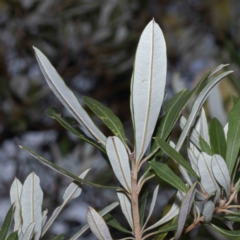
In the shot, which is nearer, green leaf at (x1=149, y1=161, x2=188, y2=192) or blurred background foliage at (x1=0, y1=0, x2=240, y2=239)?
green leaf at (x1=149, y1=161, x2=188, y2=192)

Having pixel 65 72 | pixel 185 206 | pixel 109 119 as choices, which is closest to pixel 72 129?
pixel 109 119

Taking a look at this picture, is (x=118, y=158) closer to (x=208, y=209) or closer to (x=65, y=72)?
(x=208, y=209)

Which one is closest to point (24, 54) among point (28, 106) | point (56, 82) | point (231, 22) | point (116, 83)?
point (28, 106)

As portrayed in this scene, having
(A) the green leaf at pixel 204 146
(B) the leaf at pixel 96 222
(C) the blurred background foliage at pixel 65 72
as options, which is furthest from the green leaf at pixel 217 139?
(C) the blurred background foliage at pixel 65 72

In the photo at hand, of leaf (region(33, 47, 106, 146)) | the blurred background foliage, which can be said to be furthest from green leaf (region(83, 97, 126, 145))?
the blurred background foliage

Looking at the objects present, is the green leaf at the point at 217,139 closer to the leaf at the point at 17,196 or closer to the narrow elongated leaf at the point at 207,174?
the narrow elongated leaf at the point at 207,174

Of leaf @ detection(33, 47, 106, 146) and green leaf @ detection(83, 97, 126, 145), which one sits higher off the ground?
leaf @ detection(33, 47, 106, 146)

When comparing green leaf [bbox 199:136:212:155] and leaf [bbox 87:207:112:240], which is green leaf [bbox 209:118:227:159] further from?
leaf [bbox 87:207:112:240]

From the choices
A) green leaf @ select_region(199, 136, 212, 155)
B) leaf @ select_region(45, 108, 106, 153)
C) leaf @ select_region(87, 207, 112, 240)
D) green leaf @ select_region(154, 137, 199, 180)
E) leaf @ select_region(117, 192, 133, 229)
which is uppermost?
leaf @ select_region(45, 108, 106, 153)
